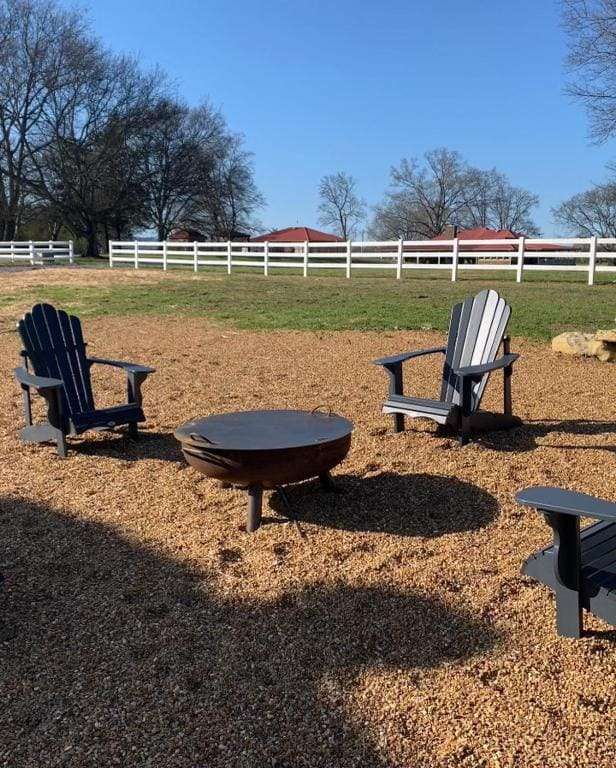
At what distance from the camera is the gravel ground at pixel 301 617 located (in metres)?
2.15

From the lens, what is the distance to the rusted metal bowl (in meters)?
3.45

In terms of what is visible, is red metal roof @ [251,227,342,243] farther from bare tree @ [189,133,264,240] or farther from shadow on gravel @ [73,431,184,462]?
shadow on gravel @ [73,431,184,462]

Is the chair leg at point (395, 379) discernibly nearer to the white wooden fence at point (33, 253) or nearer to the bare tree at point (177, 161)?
the white wooden fence at point (33, 253)

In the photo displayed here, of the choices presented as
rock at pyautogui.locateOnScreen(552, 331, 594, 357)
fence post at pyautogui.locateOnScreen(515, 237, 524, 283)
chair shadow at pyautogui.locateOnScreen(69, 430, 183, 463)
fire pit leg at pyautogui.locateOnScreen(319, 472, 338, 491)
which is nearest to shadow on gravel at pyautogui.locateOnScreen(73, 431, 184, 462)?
chair shadow at pyautogui.locateOnScreen(69, 430, 183, 463)

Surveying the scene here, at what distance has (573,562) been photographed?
2.42 m

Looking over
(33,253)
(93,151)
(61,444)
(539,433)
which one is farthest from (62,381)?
(93,151)

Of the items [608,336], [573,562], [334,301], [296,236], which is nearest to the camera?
[573,562]

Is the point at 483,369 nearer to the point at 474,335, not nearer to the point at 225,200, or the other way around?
the point at 474,335

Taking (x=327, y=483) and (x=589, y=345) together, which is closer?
(x=327, y=483)

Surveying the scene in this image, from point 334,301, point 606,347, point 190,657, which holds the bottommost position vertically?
point 190,657

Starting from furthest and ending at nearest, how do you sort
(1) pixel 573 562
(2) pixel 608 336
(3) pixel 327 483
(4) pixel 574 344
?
(4) pixel 574 344
(2) pixel 608 336
(3) pixel 327 483
(1) pixel 573 562

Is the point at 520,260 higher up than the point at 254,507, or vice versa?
the point at 520,260

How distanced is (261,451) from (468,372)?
5.88ft

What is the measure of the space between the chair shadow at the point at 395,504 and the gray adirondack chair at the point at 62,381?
5.22 ft
